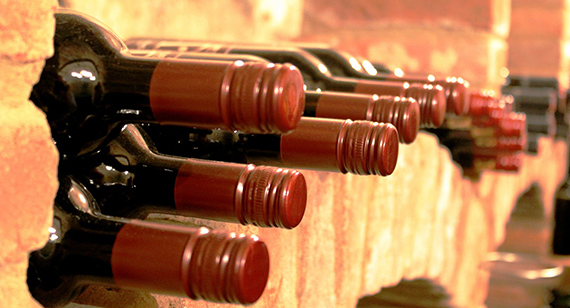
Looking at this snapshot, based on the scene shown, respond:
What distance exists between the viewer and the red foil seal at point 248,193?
0.43 meters

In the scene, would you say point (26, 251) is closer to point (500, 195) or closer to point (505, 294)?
point (500, 195)

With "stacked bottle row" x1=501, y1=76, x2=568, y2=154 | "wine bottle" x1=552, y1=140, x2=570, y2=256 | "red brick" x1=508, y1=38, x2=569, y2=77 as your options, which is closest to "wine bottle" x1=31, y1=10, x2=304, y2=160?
"stacked bottle row" x1=501, y1=76, x2=568, y2=154

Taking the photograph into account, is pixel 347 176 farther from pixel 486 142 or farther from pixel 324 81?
pixel 486 142

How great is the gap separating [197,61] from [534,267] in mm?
2973

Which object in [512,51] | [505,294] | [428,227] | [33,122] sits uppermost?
[512,51]

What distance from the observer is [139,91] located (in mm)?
394

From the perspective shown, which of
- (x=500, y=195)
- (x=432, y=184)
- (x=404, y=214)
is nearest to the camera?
(x=404, y=214)

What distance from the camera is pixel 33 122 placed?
1.24 ft

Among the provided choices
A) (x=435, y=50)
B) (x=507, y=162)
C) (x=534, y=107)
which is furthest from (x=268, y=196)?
(x=534, y=107)

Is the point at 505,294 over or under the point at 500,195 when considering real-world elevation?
under

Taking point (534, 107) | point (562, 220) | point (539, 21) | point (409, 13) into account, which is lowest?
point (562, 220)

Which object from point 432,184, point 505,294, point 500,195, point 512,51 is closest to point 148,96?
point 432,184

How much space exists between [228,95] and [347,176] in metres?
0.51

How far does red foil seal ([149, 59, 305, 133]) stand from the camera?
1.17ft
